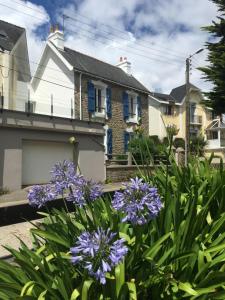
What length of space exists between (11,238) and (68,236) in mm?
1853

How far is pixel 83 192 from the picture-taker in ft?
9.25

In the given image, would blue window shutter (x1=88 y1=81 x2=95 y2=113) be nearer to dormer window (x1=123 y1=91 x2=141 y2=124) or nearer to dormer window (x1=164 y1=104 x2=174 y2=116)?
dormer window (x1=123 y1=91 x2=141 y2=124)

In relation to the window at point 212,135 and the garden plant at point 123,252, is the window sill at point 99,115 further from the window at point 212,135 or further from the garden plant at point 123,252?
the garden plant at point 123,252

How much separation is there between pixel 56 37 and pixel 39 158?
11.7m

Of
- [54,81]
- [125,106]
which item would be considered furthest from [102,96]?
[54,81]

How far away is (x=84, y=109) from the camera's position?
2619 centimetres

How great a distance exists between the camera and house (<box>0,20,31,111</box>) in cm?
2231

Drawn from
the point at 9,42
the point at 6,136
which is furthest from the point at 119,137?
the point at 6,136

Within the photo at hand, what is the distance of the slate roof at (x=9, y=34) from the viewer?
22.7m

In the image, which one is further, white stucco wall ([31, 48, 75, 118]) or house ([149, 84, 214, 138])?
house ([149, 84, 214, 138])

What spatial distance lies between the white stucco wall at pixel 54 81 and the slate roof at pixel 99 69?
34.3 inches

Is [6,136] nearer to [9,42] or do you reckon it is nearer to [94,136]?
[94,136]

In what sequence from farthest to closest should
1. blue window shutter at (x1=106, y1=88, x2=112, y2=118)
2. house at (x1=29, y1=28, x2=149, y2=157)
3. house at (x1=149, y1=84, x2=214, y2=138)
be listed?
house at (x1=149, y1=84, x2=214, y2=138)
blue window shutter at (x1=106, y1=88, x2=112, y2=118)
house at (x1=29, y1=28, x2=149, y2=157)

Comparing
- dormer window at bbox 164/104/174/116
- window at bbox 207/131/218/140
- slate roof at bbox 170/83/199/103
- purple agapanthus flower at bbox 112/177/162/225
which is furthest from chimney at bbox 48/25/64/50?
purple agapanthus flower at bbox 112/177/162/225
